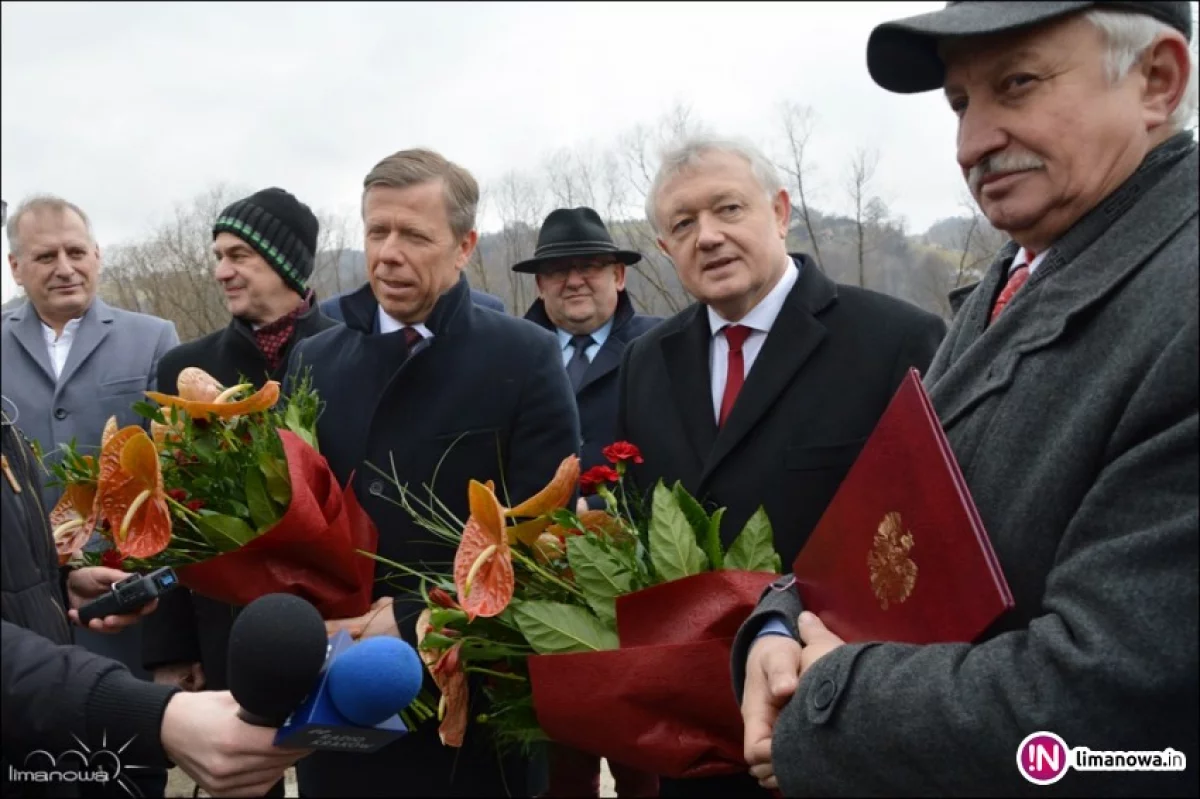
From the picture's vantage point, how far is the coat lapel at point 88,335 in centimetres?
473

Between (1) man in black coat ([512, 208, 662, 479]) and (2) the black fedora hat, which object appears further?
(2) the black fedora hat

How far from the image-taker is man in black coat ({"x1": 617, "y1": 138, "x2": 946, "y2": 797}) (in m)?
2.58

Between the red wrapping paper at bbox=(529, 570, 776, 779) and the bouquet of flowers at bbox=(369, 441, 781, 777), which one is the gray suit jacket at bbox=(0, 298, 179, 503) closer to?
the bouquet of flowers at bbox=(369, 441, 781, 777)

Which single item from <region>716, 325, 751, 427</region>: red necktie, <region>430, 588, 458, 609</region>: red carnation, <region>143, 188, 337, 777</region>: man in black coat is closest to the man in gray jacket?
<region>430, 588, 458, 609</region>: red carnation

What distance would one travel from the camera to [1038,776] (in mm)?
1259

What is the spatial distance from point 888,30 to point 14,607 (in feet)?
5.85

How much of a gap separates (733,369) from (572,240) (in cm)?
276

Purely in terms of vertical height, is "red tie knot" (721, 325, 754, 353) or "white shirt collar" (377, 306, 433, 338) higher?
"white shirt collar" (377, 306, 433, 338)

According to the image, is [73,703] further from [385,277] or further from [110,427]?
[385,277]

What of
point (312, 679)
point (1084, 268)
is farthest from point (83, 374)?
point (1084, 268)

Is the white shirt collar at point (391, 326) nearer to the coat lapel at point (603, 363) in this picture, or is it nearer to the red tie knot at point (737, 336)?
the red tie knot at point (737, 336)

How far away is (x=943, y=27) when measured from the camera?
5.09ft

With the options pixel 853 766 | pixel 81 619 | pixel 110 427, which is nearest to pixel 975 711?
pixel 853 766

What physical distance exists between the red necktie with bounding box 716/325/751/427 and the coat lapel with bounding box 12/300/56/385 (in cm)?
342
